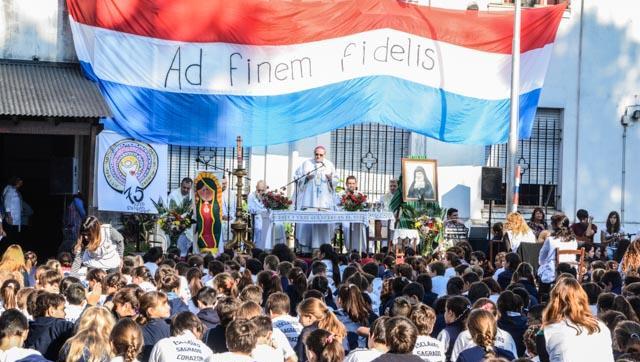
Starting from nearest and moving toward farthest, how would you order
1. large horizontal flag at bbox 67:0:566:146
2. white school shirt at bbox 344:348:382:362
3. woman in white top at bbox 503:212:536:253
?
white school shirt at bbox 344:348:382:362 → woman in white top at bbox 503:212:536:253 → large horizontal flag at bbox 67:0:566:146

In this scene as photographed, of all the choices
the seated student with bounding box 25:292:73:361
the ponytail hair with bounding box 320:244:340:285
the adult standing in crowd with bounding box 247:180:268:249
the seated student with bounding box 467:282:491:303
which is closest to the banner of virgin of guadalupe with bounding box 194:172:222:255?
the adult standing in crowd with bounding box 247:180:268:249

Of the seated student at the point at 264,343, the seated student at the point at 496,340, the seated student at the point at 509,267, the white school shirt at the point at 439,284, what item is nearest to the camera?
the seated student at the point at 264,343

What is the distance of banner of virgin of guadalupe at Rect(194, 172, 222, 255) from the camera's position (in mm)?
19984

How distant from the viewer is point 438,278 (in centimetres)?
1345

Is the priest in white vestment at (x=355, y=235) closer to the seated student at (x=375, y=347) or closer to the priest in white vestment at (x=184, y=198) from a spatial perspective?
the priest in white vestment at (x=184, y=198)

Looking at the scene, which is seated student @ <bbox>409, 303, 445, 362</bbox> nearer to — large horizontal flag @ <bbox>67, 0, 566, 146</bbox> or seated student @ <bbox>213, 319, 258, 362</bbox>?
seated student @ <bbox>213, 319, 258, 362</bbox>

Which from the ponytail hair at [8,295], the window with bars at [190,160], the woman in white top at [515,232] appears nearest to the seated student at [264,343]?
the ponytail hair at [8,295]

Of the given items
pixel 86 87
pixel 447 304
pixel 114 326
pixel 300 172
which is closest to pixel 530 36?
pixel 300 172

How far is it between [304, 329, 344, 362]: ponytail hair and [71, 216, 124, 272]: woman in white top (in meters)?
6.51

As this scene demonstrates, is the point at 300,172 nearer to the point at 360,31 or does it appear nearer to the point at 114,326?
the point at 360,31

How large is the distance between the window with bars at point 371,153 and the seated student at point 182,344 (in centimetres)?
1656

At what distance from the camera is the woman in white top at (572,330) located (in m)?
7.53

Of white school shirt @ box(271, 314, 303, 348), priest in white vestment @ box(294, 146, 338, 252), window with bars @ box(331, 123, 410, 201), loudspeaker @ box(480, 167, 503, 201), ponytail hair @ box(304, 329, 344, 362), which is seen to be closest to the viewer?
ponytail hair @ box(304, 329, 344, 362)

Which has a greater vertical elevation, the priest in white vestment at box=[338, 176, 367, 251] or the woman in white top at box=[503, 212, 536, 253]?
the woman in white top at box=[503, 212, 536, 253]
